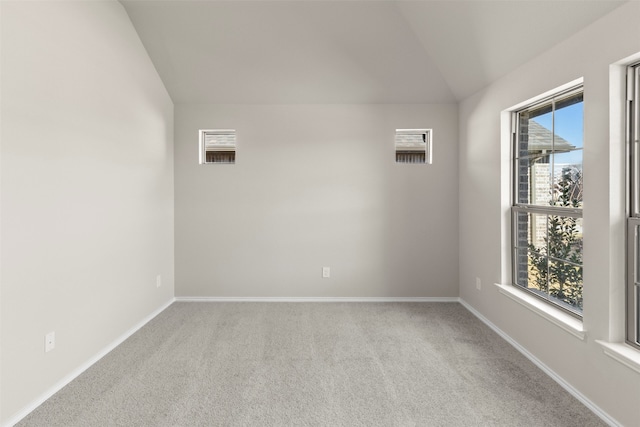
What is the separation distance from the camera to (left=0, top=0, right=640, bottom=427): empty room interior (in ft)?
6.52

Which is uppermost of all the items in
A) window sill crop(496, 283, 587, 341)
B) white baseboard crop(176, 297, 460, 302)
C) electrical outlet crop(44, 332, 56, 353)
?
window sill crop(496, 283, 587, 341)

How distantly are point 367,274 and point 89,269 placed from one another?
2.81 metres

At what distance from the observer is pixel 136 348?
2906 millimetres

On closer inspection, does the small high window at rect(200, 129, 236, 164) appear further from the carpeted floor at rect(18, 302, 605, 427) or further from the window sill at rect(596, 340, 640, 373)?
the window sill at rect(596, 340, 640, 373)

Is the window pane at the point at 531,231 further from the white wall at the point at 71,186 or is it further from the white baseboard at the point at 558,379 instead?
the white wall at the point at 71,186

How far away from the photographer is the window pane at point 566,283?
2.37m

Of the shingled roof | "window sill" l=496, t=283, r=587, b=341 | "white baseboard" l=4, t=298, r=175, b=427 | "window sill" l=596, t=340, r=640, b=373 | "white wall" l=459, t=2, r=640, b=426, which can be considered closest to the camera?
"window sill" l=596, t=340, r=640, b=373

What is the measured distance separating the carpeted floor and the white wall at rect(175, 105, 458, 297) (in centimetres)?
75

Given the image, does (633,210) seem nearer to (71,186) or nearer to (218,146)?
(71,186)

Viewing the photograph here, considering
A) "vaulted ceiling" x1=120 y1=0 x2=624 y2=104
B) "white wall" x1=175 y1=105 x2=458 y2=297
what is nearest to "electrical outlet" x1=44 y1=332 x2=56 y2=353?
"white wall" x1=175 y1=105 x2=458 y2=297

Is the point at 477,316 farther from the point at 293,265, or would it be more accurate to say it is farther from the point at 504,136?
the point at 293,265

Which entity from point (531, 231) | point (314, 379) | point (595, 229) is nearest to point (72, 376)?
point (314, 379)

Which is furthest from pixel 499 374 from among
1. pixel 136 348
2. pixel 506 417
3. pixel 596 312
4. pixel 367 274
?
pixel 136 348

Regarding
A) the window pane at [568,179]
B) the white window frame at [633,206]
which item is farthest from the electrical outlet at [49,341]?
the window pane at [568,179]
